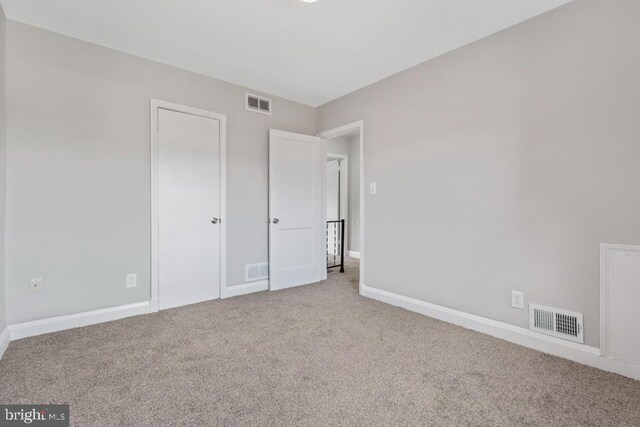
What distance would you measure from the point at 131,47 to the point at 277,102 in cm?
166

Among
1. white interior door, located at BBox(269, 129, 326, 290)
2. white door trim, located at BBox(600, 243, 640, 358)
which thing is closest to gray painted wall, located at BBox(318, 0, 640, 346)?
white door trim, located at BBox(600, 243, 640, 358)

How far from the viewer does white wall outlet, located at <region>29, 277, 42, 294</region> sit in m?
2.41

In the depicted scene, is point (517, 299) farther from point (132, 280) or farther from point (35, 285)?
point (35, 285)

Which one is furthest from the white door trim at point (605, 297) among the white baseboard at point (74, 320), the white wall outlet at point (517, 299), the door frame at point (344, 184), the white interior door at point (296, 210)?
the door frame at point (344, 184)

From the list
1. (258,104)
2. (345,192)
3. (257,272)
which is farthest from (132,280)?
(345,192)

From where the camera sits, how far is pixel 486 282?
251 centimetres

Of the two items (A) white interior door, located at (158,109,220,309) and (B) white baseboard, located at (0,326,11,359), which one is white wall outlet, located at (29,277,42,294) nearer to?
(B) white baseboard, located at (0,326,11,359)

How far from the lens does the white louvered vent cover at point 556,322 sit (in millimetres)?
2043

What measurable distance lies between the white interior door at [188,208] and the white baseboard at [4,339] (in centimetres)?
107

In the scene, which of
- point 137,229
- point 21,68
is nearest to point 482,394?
point 137,229

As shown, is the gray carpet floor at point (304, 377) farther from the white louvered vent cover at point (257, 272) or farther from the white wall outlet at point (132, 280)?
the white louvered vent cover at point (257, 272)

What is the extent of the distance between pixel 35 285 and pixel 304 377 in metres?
2.34

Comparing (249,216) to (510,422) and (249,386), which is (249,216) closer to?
(249,386)

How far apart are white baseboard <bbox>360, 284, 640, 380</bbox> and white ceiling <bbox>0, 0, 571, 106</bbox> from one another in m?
2.39
